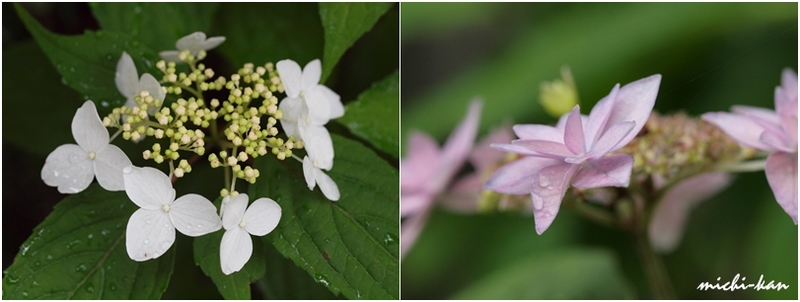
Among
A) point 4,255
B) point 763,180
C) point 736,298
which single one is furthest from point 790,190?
point 4,255

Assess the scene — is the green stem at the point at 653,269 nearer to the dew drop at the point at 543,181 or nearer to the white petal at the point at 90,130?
the dew drop at the point at 543,181

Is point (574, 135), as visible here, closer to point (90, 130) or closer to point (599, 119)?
point (599, 119)

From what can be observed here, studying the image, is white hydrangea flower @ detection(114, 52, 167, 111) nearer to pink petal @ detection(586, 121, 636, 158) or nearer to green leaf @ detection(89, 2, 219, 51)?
green leaf @ detection(89, 2, 219, 51)

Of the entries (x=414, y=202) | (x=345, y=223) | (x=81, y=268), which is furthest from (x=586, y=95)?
(x=81, y=268)

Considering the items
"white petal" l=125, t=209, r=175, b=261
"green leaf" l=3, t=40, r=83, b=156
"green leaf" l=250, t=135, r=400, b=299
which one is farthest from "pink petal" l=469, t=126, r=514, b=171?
"green leaf" l=3, t=40, r=83, b=156

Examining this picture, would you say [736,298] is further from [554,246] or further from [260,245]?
[260,245]

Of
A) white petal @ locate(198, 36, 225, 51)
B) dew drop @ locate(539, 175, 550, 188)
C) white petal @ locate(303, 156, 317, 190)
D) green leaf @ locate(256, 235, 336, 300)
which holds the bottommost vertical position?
green leaf @ locate(256, 235, 336, 300)
